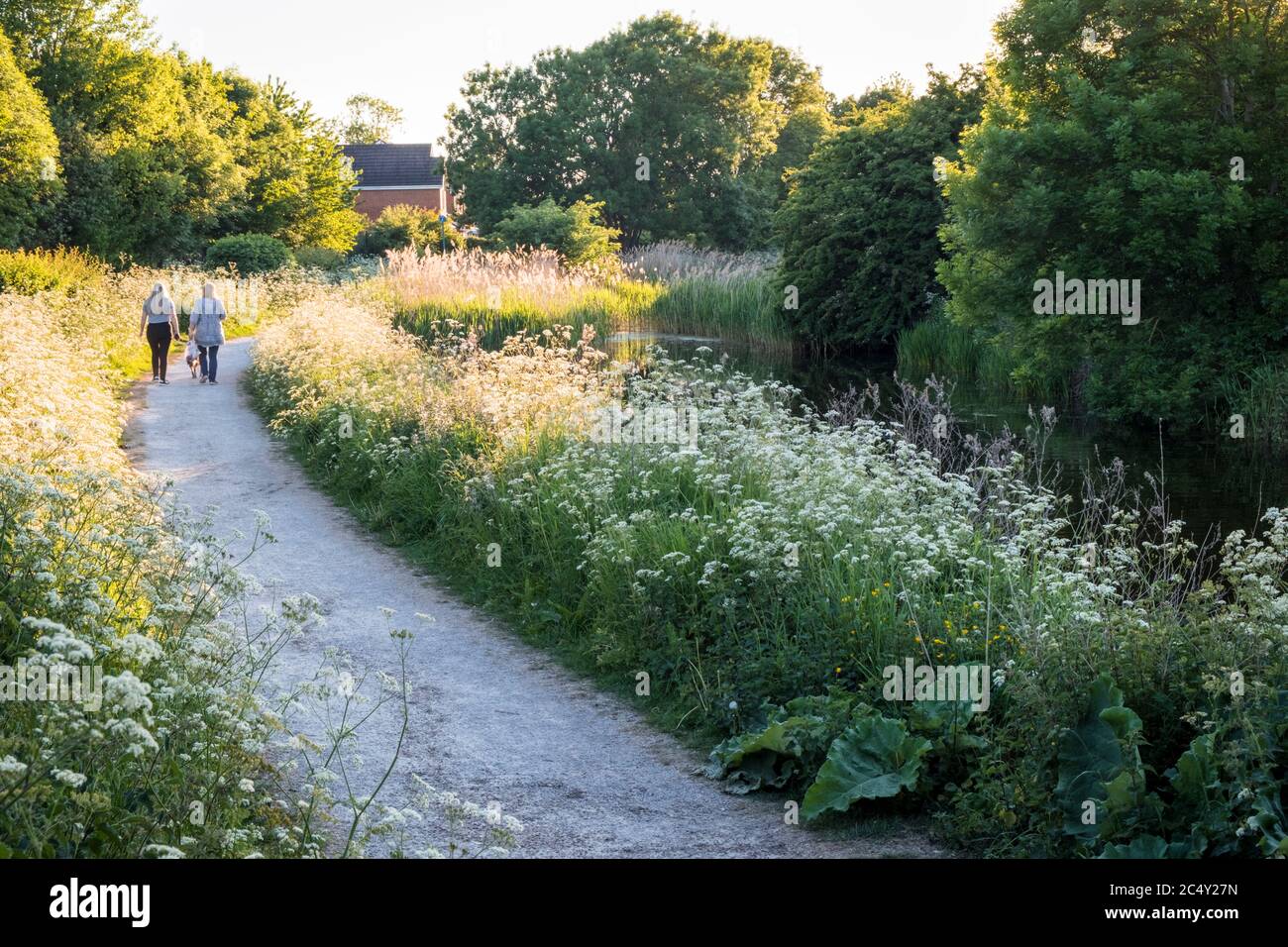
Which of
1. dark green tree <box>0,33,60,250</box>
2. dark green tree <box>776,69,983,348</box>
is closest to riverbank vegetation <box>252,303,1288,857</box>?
dark green tree <box>776,69,983,348</box>

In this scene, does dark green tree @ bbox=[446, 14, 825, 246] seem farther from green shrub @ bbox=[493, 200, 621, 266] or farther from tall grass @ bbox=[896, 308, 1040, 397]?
tall grass @ bbox=[896, 308, 1040, 397]

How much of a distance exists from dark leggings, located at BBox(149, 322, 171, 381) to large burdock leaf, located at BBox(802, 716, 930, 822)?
645 inches

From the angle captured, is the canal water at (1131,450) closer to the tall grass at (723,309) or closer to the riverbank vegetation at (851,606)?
the riverbank vegetation at (851,606)

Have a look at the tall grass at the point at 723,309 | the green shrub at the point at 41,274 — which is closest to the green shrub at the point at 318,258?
the green shrub at the point at 41,274

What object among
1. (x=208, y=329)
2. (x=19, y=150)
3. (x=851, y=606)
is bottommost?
(x=851, y=606)

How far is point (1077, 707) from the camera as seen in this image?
14.7ft

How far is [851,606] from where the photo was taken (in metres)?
6.19

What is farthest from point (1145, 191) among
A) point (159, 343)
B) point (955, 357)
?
point (159, 343)

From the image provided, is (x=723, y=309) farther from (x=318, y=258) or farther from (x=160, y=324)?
(x=318, y=258)

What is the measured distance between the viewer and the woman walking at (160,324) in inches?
731

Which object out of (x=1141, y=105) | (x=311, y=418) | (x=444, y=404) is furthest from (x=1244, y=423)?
(x=311, y=418)

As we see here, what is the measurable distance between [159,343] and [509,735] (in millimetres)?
15059

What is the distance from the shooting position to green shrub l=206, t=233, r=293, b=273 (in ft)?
128

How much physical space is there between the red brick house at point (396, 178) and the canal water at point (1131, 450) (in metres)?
54.6
